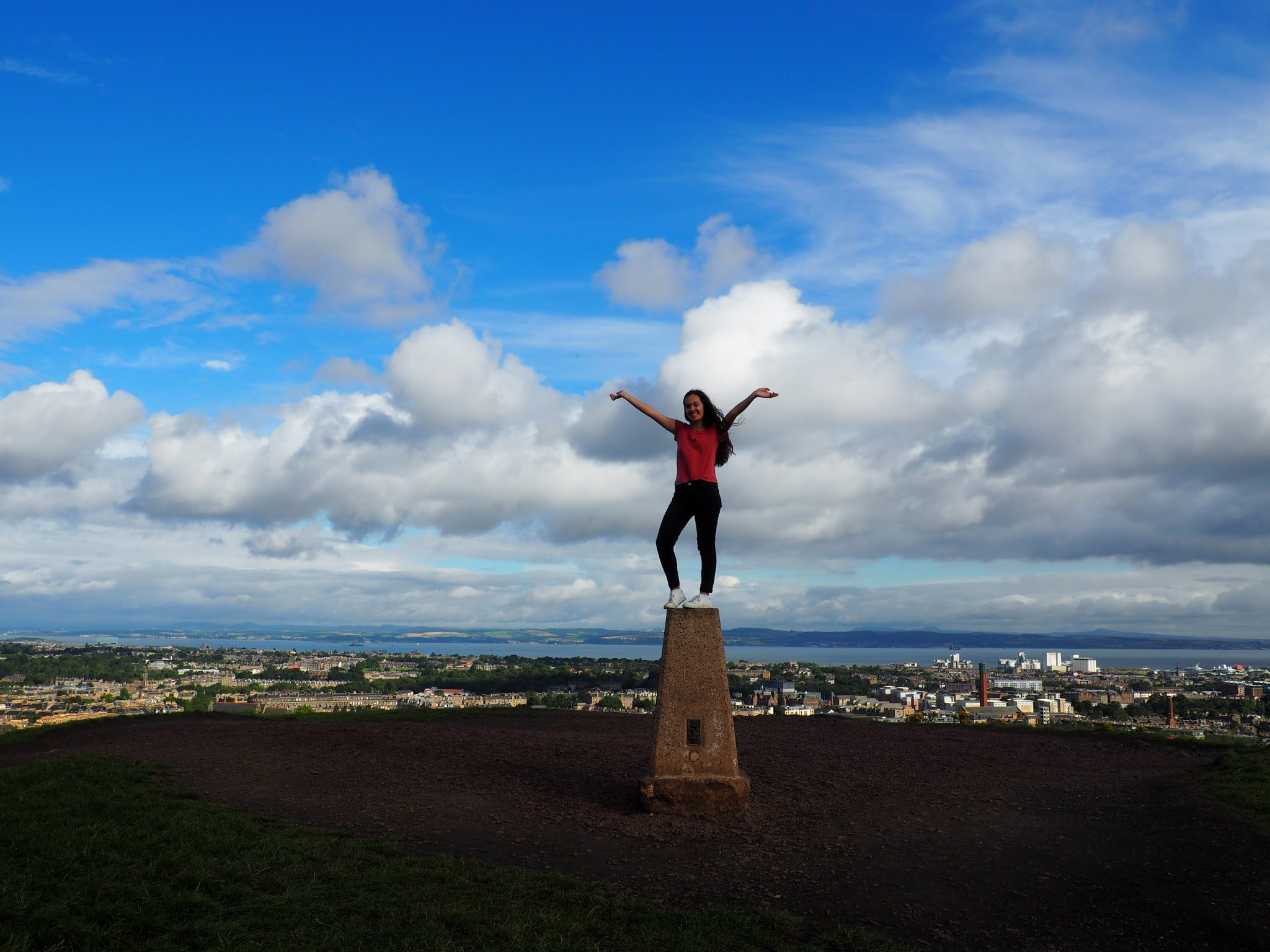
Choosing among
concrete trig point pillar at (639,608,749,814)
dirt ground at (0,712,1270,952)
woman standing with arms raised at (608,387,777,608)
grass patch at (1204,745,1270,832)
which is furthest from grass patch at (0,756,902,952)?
grass patch at (1204,745,1270,832)

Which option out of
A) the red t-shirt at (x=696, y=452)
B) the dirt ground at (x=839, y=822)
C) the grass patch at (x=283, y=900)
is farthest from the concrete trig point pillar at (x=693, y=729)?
the grass patch at (x=283, y=900)

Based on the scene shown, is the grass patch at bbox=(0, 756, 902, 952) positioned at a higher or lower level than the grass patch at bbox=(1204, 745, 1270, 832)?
higher

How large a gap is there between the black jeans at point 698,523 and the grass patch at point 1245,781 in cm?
630

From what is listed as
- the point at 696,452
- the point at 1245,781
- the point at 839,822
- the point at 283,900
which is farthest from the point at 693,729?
the point at 1245,781

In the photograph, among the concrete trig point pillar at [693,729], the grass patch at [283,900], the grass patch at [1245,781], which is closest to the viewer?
the grass patch at [283,900]

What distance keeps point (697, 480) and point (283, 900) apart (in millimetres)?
5794

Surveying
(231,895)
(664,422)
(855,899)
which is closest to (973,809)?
(855,899)

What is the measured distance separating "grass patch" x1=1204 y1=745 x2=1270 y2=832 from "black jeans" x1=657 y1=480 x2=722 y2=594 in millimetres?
6297

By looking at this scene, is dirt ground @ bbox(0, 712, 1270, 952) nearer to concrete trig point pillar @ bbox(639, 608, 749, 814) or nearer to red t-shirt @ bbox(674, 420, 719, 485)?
concrete trig point pillar @ bbox(639, 608, 749, 814)

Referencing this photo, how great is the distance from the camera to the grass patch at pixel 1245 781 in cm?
938

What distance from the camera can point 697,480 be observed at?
9.55 m

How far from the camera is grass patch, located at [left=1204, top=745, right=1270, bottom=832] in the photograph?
9375 mm

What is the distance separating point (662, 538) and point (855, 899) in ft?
14.5

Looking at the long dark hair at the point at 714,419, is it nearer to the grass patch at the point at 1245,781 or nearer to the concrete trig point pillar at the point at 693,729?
the concrete trig point pillar at the point at 693,729
